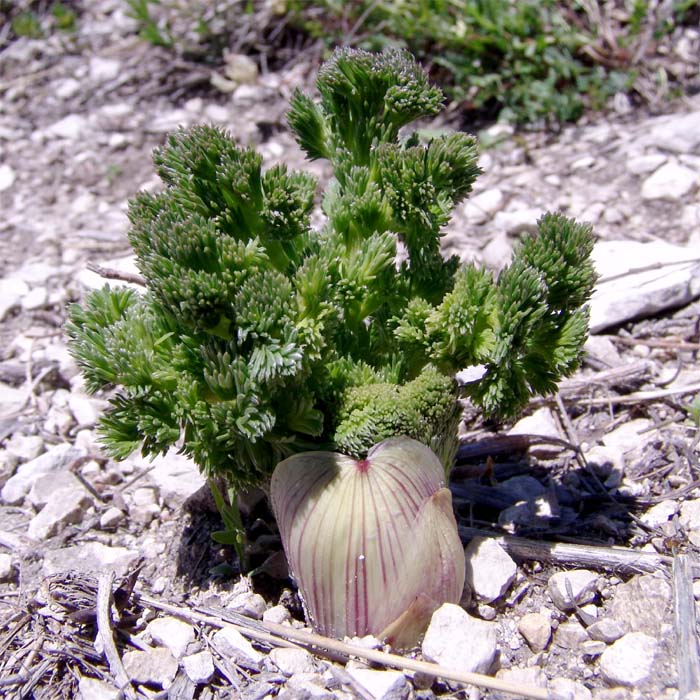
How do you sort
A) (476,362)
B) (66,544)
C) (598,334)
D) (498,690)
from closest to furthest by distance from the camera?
(498,690), (476,362), (66,544), (598,334)

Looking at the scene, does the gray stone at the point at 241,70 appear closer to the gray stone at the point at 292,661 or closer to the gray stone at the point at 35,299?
the gray stone at the point at 35,299

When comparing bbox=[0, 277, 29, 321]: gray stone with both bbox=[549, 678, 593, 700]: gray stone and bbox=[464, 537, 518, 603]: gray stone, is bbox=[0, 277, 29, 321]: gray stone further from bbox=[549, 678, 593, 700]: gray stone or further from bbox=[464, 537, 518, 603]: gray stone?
bbox=[549, 678, 593, 700]: gray stone

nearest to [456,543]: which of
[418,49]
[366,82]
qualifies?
[366,82]

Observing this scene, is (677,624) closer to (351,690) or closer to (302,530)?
(351,690)

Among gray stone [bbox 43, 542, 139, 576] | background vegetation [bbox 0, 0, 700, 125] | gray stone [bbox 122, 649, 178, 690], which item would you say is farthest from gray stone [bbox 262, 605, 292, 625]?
background vegetation [bbox 0, 0, 700, 125]

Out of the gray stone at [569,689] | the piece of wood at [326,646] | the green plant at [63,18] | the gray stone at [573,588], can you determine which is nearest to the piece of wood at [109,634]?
the piece of wood at [326,646]
